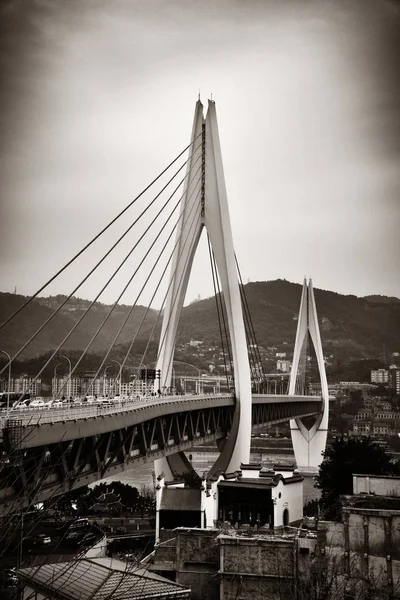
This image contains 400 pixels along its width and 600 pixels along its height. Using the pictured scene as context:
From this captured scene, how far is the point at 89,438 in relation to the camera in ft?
52.7

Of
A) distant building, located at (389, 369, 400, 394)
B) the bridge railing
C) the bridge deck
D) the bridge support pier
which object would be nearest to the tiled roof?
the bridge deck

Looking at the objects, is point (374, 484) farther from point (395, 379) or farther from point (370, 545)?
point (395, 379)

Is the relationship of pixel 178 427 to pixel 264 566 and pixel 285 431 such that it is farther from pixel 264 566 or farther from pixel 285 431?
pixel 285 431

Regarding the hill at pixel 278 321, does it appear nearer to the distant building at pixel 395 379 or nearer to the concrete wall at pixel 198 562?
the distant building at pixel 395 379

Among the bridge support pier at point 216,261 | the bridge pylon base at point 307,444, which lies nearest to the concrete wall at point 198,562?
the bridge support pier at point 216,261

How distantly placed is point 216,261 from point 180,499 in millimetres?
10065

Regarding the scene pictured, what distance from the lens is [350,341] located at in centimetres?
13962

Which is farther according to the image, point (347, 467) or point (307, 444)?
point (307, 444)

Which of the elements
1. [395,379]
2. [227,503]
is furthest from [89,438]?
[395,379]

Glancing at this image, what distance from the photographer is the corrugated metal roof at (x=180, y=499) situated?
1931cm

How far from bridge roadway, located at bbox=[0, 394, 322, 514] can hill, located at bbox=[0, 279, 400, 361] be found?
280 ft

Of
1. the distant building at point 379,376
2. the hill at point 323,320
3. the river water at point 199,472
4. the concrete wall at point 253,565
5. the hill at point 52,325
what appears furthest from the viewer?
the hill at point 323,320

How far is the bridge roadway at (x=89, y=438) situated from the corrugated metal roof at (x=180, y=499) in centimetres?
97

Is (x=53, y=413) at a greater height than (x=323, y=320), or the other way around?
(x=323, y=320)
